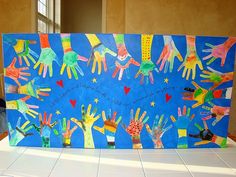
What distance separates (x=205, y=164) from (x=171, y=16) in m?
2.53

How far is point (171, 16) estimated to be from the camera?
11.3ft

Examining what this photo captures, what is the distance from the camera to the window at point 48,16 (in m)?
3.90

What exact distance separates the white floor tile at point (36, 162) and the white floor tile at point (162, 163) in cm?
48

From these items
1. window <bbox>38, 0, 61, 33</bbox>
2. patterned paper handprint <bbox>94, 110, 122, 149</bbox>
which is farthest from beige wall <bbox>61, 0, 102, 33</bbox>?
patterned paper handprint <bbox>94, 110, 122, 149</bbox>

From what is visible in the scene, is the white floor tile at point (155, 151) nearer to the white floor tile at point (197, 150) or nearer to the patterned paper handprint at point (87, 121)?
the white floor tile at point (197, 150)

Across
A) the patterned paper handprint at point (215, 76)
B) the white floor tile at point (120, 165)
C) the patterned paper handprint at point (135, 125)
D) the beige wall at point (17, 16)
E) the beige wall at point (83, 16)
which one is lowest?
the white floor tile at point (120, 165)

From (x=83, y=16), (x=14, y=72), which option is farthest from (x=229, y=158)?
(x=83, y=16)

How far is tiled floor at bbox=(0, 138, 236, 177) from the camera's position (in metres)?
1.21

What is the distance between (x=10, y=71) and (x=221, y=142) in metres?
1.32

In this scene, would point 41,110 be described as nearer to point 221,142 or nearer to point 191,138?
point 191,138

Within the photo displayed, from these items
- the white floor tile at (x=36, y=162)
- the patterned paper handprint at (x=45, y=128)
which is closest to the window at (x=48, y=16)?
the patterned paper handprint at (x=45, y=128)

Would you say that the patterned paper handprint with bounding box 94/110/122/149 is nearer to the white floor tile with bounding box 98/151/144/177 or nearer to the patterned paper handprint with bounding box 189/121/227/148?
the white floor tile with bounding box 98/151/144/177

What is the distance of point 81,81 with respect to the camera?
1.44 metres

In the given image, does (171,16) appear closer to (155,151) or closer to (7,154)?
(155,151)
